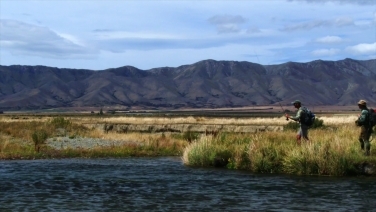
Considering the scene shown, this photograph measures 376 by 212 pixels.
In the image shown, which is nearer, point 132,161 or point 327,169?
point 327,169

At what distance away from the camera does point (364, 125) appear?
21062mm

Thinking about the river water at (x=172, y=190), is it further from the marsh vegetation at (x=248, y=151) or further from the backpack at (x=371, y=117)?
the backpack at (x=371, y=117)

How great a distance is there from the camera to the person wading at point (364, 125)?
68.6ft

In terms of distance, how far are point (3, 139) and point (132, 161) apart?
1290 centimetres

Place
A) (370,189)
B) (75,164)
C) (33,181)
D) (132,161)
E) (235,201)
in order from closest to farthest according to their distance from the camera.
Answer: (235,201) < (370,189) < (33,181) < (75,164) < (132,161)

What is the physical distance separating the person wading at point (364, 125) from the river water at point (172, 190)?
145 centimetres

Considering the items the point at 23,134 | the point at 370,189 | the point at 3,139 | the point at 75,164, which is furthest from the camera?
the point at 23,134

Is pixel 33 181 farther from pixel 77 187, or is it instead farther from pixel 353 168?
pixel 353 168

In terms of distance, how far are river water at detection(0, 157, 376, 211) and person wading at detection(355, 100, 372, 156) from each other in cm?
145

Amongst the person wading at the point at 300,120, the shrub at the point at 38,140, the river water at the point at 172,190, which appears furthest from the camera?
the shrub at the point at 38,140

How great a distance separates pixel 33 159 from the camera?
99.2 feet

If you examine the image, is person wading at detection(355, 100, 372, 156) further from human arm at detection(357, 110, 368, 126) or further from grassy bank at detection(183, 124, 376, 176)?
grassy bank at detection(183, 124, 376, 176)

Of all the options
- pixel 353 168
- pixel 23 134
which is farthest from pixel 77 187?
pixel 23 134

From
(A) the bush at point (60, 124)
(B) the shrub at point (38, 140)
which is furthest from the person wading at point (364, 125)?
(A) the bush at point (60, 124)
